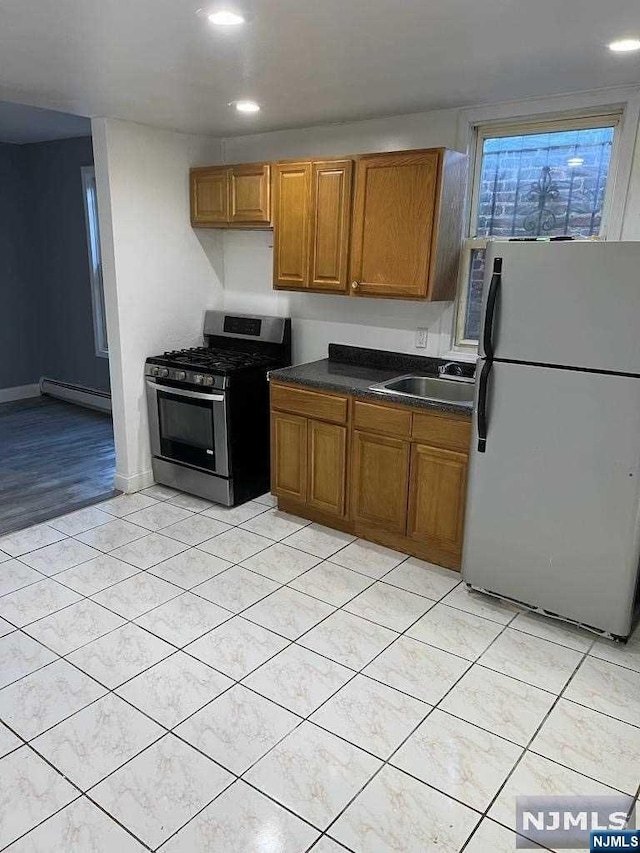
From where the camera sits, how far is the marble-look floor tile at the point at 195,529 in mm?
3560

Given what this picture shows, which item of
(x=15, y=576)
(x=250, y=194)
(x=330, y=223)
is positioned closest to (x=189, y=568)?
(x=15, y=576)

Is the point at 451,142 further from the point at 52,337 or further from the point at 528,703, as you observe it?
the point at 52,337

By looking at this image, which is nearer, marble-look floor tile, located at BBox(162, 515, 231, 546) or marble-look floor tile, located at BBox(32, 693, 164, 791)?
marble-look floor tile, located at BBox(32, 693, 164, 791)

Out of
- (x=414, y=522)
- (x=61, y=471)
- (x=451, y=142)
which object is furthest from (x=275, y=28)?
(x=61, y=471)

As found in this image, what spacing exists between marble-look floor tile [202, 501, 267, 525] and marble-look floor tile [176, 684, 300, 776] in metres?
1.57

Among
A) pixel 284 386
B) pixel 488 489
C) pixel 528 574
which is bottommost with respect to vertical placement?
pixel 528 574

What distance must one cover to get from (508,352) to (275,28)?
154cm

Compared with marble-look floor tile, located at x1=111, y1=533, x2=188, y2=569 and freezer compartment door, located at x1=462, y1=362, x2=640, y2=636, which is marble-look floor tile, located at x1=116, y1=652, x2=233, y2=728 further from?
freezer compartment door, located at x1=462, y1=362, x2=640, y2=636

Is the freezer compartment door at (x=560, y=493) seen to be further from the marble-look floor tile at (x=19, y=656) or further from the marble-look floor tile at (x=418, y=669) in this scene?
the marble-look floor tile at (x=19, y=656)

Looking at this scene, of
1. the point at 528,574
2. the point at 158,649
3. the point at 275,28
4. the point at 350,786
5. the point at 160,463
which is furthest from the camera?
the point at 160,463

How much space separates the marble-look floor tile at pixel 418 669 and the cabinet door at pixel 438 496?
0.70 metres

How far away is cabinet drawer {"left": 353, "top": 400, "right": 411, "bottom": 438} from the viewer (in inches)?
128

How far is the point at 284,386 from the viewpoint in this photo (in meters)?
3.71

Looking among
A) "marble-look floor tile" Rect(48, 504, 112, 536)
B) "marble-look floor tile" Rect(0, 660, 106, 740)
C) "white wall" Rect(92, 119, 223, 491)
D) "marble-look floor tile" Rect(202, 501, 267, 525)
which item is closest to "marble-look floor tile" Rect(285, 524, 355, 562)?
"marble-look floor tile" Rect(202, 501, 267, 525)
